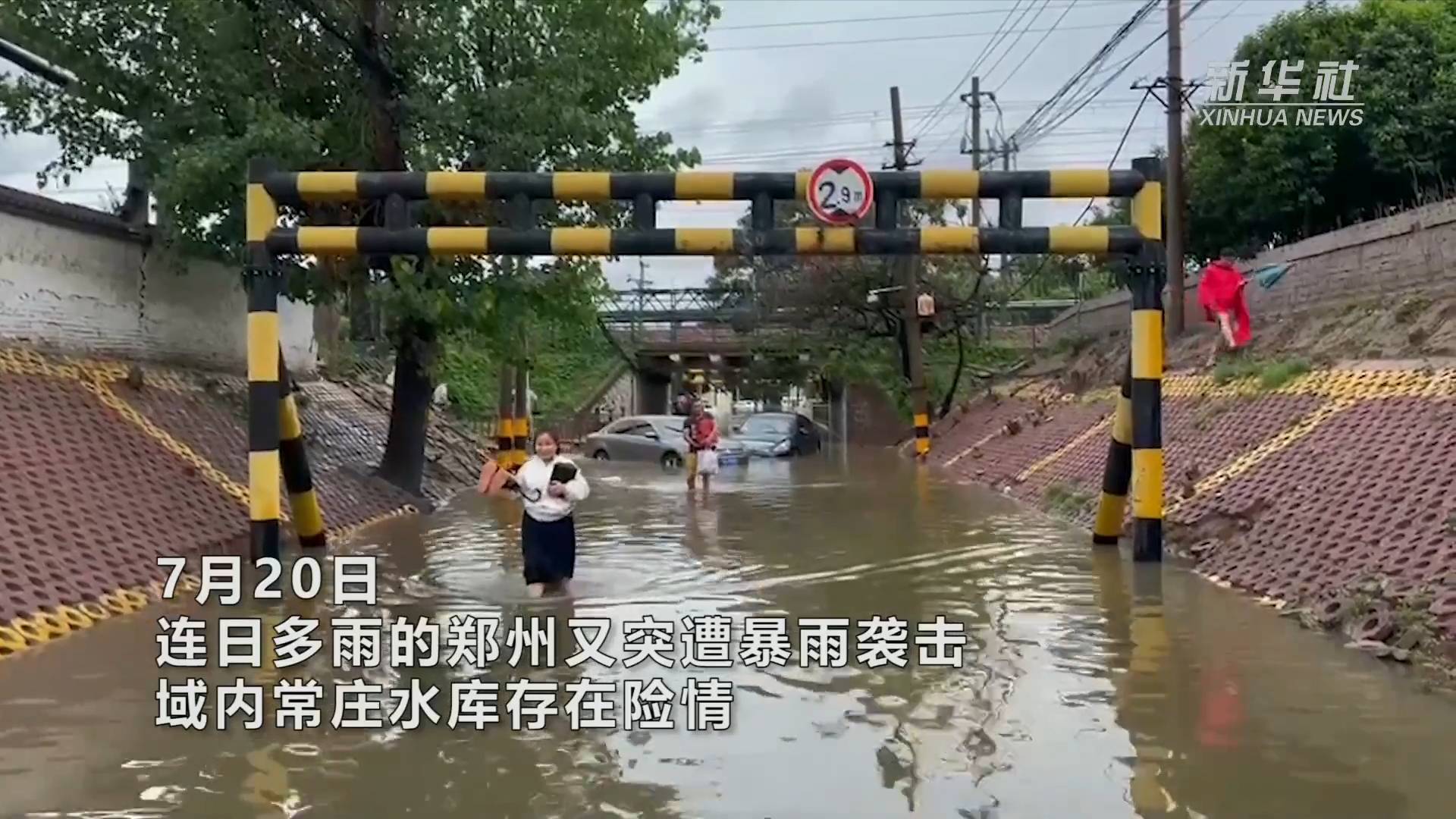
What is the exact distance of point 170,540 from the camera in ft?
34.6

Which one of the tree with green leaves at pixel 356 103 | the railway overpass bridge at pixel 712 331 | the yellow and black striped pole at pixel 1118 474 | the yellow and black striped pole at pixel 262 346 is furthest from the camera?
the railway overpass bridge at pixel 712 331

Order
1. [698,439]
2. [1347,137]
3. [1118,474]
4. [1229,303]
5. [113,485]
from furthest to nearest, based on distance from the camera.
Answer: [1347,137]
[698,439]
[1229,303]
[1118,474]
[113,485]

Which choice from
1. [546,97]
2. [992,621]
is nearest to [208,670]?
[992,621]

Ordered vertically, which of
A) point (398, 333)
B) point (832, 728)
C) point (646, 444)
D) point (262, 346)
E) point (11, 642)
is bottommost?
point (832, 728)

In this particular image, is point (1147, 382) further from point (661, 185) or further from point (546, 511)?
point (546, 511)

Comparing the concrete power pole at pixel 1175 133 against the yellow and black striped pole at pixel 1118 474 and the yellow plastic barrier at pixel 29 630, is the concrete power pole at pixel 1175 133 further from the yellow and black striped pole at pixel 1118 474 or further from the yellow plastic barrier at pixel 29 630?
the yellow plastic barrier at pixel 29 630

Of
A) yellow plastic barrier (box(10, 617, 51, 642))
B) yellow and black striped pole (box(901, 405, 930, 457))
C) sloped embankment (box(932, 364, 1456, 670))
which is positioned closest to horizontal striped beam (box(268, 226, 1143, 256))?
sloped embankment (box(932, 364, 1456, 670))

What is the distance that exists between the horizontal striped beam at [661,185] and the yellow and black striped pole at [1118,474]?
1.64m

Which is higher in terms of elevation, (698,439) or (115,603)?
(698,439)

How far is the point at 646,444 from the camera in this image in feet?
98.3

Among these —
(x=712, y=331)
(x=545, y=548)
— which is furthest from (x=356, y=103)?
(x=712, y=331)

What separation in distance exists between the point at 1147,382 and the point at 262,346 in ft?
23.4

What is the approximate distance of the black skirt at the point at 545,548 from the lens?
382 inches

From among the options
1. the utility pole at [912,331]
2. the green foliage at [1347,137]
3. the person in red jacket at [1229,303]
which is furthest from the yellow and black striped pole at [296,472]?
the utility pole at [912,331]
